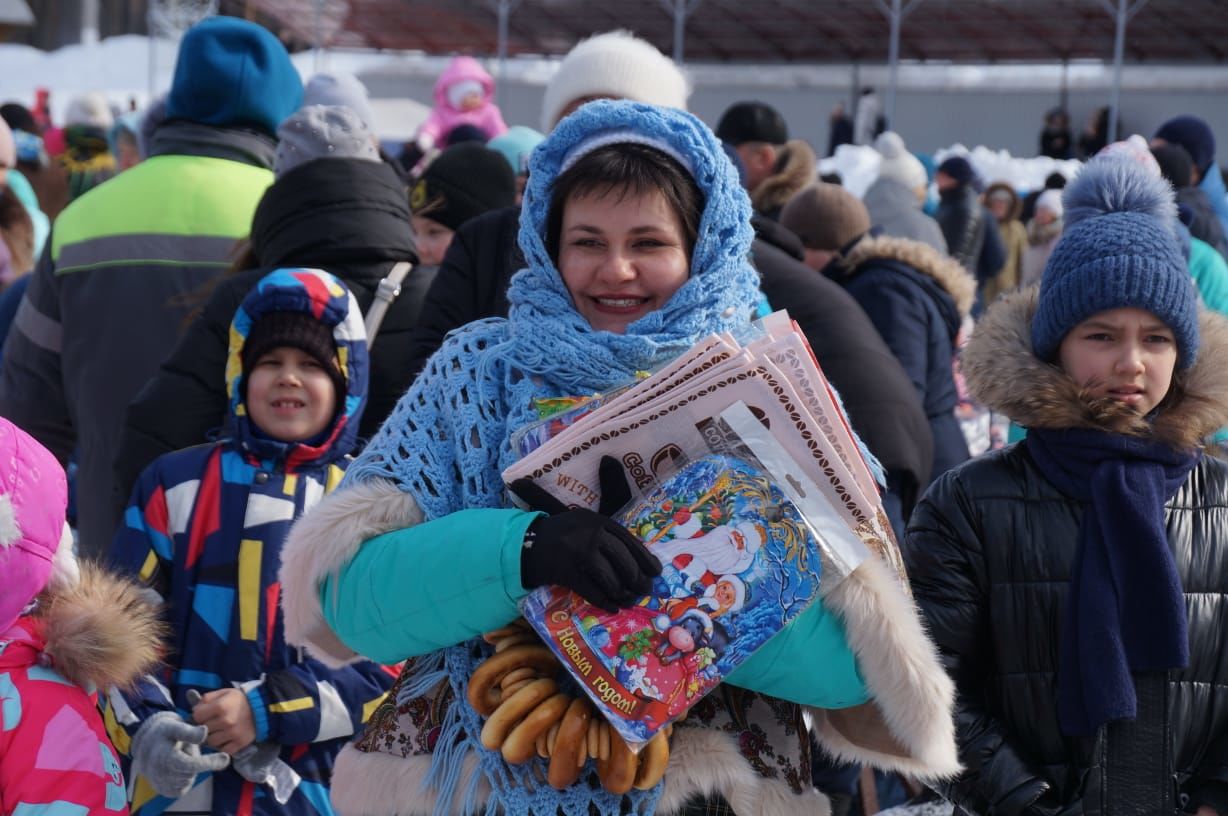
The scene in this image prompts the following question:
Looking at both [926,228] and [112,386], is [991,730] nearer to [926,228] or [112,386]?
[112,386]

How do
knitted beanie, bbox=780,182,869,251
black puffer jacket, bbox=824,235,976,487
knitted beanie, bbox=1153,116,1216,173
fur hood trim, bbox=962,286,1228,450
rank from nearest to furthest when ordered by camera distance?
fur hood trim, bbox=962,286,1228,450
black puffer jacket, bbox=824,235,976,487
knitted beanie, bbox=780,182,869,251
knitted beanie, bbox=1153,116,1216,173

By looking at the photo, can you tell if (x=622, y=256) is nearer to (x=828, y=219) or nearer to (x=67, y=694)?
(x=67, y=694)

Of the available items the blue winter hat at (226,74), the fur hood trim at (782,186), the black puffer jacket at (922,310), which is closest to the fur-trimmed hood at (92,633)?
the blue winter hat at (226,74)

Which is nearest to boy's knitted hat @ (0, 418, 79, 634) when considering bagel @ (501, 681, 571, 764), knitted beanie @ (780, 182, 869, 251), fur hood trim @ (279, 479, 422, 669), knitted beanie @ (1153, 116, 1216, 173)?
fur hood trim @ (279, 479, 422, 669)

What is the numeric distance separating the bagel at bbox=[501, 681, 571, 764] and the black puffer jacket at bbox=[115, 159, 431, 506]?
168 centimetres

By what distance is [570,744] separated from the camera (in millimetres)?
1925

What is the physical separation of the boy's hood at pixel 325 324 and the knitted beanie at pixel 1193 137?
17.2 ft

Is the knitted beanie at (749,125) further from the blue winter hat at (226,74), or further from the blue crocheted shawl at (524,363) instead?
the blue crocheted shawl at (524,363)

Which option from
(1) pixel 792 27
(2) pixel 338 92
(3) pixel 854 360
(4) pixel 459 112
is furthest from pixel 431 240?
(1) pixel 792 27

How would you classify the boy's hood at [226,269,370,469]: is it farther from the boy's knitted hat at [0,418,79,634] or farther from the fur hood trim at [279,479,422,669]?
the fur hood trim at [279,479,422,669]

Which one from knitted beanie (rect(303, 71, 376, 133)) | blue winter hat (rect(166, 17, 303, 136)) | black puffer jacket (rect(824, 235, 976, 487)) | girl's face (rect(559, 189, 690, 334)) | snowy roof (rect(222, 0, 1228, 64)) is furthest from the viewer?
snowy roof (rect(222, 0, 1228, 64))

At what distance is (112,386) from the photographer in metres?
3.94

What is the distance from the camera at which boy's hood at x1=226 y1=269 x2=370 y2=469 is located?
10.7 ft

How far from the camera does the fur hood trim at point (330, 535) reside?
2.06m
